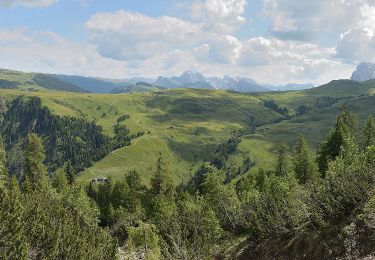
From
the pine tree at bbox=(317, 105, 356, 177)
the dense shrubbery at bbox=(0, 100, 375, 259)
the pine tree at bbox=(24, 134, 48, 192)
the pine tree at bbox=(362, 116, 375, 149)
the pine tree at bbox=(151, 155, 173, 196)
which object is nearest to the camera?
the dense shrubbery at bbox=(0, 100, 375, 259)

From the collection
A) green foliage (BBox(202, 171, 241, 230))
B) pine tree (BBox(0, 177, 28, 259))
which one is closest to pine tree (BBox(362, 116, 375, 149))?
green foliage (BBox(202, 171, 241, 230))

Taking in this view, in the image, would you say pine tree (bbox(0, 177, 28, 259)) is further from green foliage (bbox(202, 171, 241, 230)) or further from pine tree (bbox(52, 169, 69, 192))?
pine tree (bbox(52, 169, 69, 192))

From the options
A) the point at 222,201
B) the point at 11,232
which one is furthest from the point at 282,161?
the point at 11,232

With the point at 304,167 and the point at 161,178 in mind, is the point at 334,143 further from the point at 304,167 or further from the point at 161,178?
the point at 161,178

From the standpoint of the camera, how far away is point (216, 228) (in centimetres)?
6106

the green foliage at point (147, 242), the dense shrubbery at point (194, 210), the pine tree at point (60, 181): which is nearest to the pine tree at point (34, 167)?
the dense shrubbery at point (194, 210)

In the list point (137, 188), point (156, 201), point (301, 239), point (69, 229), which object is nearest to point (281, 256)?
point (301, 239)

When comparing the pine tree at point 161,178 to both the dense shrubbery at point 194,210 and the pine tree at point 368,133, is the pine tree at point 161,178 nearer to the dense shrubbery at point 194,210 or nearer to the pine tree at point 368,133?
the dense shrubbery at point 194,210

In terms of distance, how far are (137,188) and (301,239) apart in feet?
278

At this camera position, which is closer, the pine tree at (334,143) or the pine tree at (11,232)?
the pine tree at (11,232)

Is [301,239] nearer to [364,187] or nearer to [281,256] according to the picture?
[281,256]

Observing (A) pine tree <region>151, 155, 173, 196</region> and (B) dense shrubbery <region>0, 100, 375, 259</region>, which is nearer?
(B) dense shrubbery <region>0, 100, 375, 259</region>

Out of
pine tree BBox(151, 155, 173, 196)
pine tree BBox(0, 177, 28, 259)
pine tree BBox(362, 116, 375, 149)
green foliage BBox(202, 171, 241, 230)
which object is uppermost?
pine tree BBox(362, 116, 375, 149)

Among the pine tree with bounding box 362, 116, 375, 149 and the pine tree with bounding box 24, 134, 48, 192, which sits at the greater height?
the pine tree with bounding box 362, 116, 375, 149
